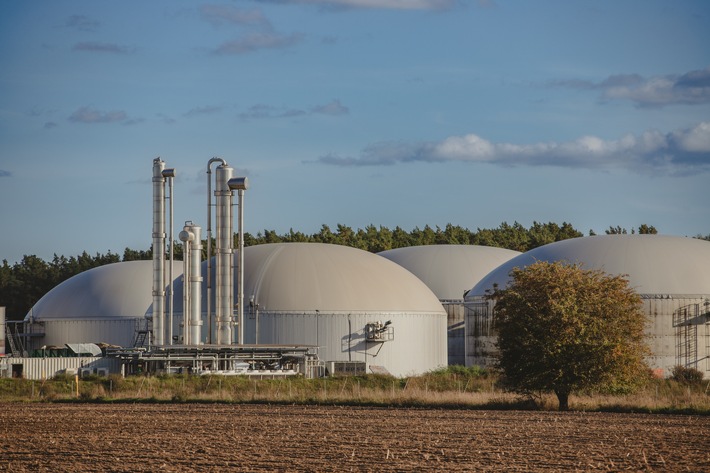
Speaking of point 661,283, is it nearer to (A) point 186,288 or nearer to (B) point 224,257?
(B) point 224,257

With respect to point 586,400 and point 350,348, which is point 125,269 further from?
point 586,400

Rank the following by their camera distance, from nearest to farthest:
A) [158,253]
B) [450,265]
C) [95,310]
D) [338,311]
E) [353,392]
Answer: [353,392]
[158,253]
[338,311]
[95,310]
[450,265]

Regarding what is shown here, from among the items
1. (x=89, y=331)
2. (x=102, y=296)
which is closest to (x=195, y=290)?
(x=89, y=331)

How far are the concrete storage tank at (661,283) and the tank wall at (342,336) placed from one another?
16.5ft

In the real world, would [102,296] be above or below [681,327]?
above

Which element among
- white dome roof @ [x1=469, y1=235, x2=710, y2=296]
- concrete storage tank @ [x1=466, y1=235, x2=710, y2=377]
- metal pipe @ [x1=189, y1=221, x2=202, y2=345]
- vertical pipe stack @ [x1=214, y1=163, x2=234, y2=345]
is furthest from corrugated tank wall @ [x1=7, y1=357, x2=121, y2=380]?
white dome roof @ [x1=469, y1=235, x2=710, y2=296]

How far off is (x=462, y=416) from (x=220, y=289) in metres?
27.0

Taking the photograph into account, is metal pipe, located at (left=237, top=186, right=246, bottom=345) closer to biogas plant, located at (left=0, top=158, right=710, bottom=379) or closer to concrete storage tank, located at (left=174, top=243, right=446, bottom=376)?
biogas plant, located at (left=0, top=158, right=710, bottom=379)

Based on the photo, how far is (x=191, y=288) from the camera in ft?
209

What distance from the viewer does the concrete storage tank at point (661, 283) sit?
62.3m

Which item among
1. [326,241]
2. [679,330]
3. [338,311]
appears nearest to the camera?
[679,330]

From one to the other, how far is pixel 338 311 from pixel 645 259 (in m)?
17.9

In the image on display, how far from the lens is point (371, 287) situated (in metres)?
67.9

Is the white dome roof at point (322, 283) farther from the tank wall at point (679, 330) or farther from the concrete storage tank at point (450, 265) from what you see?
the concrete storage tank at point (450, 265)
